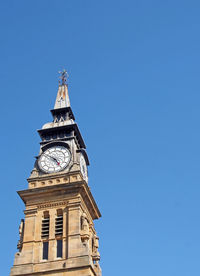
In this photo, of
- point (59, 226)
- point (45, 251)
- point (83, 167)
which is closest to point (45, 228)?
point (59, 226)

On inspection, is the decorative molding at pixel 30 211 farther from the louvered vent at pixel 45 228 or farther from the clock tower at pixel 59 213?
the louvered vent at pixel 45 228

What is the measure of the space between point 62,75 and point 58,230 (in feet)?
80.4

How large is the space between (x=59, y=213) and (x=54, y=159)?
21.3ft

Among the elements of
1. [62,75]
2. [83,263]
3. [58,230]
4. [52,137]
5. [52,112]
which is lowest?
[83,263]

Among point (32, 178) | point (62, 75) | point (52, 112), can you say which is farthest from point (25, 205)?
point (62, 75)

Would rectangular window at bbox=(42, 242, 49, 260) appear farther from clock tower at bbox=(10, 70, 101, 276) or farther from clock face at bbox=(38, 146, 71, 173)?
clock face at bbox=(38, 146, 71, 173)

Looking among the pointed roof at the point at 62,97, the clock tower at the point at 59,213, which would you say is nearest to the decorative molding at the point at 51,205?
the clock tower at the point at 59,213

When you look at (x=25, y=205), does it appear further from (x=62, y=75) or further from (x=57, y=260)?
(x=62, y=75)

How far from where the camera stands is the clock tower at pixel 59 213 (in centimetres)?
4199

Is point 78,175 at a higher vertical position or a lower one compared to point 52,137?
lower

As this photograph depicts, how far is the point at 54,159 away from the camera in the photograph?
49594 mm

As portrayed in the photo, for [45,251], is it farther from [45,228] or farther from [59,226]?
[59,226]

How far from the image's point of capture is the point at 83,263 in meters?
41.0

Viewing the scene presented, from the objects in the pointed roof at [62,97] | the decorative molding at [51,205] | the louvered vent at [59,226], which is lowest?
the louvered vent at [59,226]
